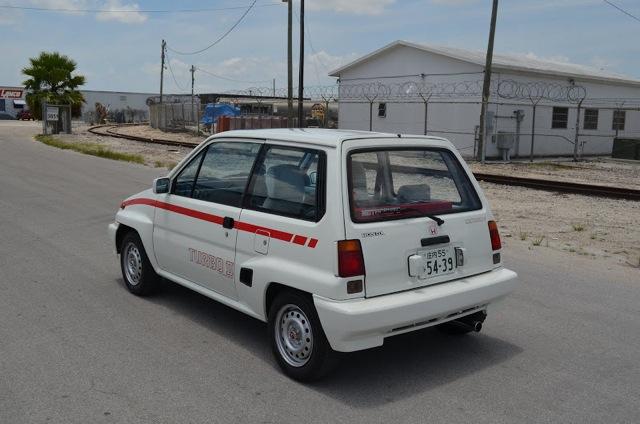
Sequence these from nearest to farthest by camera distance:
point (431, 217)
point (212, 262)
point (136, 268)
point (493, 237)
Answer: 1. point (431, 217)
2. point (493, 237)
3. point (212, 262)
4. point (136, 268)

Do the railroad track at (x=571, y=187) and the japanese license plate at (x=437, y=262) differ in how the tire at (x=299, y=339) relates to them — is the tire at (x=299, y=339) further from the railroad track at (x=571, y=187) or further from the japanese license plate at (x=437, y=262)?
the railroad track at (x=571, y=187)

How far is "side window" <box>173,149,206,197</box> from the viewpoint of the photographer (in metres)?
5.57

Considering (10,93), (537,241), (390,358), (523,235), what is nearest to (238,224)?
(390,358)

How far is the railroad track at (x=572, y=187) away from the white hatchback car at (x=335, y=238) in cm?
1072

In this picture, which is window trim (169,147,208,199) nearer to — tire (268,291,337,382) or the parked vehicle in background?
tire (268,291,337,382)

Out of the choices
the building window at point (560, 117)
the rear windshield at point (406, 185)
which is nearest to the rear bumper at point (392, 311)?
the rear windshield at point (406, 185)

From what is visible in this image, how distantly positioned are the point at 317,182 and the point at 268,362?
4.45 ft

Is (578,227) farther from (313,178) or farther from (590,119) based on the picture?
(590,119)

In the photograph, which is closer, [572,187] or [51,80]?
[572,187]

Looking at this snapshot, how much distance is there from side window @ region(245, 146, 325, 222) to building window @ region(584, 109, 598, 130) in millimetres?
31112

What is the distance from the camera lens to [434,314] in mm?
4344

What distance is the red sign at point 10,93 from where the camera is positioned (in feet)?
294

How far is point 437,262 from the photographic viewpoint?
4.51 m

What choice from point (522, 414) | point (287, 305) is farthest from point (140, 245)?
point (522, 414)
